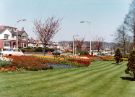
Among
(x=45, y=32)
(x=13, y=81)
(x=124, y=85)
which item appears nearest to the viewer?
(x=13, y=81)

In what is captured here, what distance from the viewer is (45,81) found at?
2091cm

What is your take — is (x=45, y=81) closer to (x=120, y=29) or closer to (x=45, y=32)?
(x=45, y=32)

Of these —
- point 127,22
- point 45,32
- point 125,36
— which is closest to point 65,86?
point 45,32

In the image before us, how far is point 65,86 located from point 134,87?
13.8 ft

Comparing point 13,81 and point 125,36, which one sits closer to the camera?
point 13,81

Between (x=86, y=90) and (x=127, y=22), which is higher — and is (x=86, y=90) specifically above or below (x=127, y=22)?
below

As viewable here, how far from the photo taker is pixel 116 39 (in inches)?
4050

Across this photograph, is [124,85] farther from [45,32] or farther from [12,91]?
[45,32]

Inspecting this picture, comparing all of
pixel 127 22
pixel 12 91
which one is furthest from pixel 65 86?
pixel 127 22

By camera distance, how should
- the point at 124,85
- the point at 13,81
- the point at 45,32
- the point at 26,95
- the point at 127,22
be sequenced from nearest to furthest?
the point at 26,95, the point at 13,81, the point at 124,85, the point at 45,32, the point at 127,22

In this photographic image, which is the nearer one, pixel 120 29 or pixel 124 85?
pixel 124 85

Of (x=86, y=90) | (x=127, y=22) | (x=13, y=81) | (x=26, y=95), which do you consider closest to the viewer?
(x=26, y=95)

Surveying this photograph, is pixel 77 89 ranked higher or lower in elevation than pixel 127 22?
lower

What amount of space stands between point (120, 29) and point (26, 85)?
81.7 m
